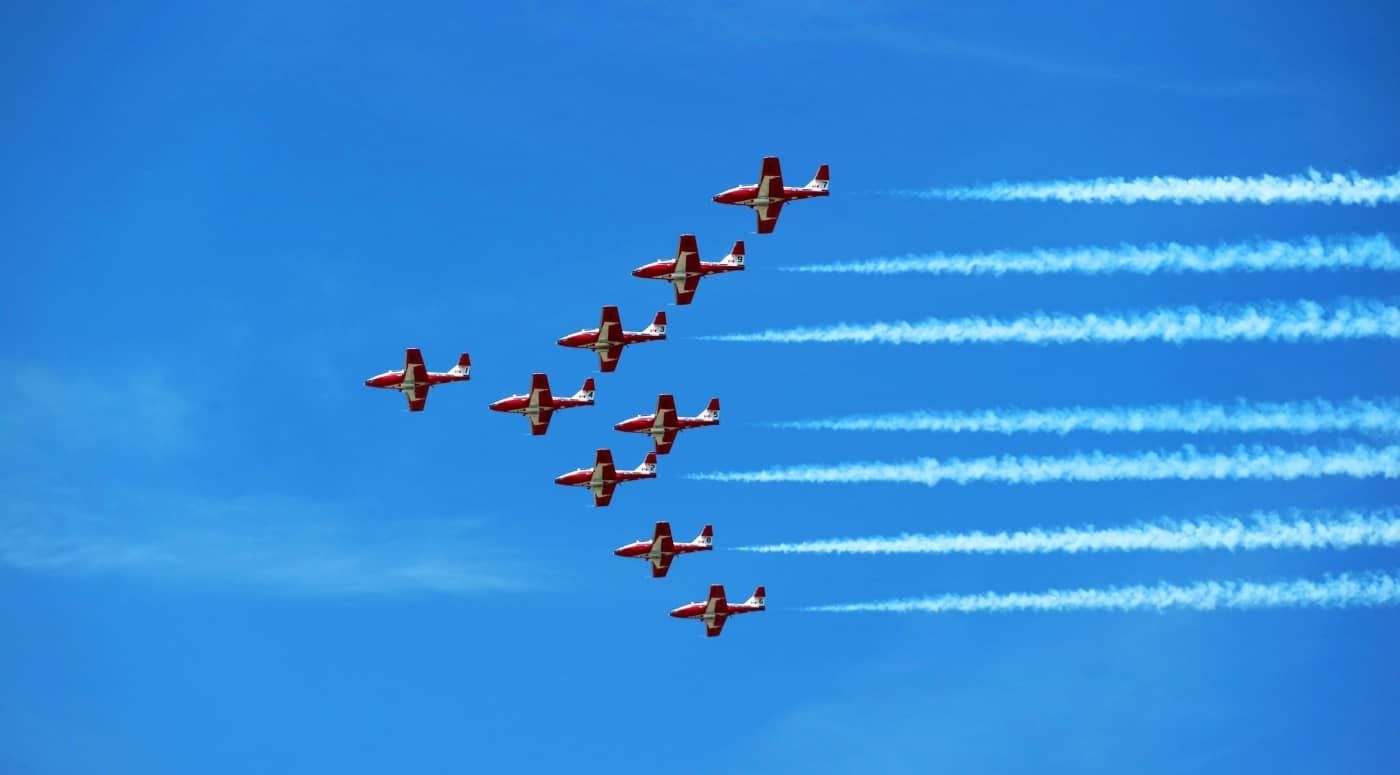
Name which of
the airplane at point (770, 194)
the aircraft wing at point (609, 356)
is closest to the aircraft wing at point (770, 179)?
the airplane at point (770, 194)

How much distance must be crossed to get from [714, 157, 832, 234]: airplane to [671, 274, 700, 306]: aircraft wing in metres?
3.76

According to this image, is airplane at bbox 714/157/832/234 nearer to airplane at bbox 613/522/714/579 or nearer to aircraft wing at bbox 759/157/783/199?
aircraft wing at bbox 759/157/783/199

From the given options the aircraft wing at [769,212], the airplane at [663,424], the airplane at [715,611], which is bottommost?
the airplane at [715,611]

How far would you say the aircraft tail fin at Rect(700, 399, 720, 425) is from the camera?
110 metres

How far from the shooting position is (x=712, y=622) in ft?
367

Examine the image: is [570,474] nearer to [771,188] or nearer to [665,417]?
[665,417]

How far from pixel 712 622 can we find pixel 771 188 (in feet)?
69.6

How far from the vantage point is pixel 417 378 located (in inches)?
4257

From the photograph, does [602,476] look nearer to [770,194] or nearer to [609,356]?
[609,356]

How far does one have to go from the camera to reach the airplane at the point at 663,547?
111 meters

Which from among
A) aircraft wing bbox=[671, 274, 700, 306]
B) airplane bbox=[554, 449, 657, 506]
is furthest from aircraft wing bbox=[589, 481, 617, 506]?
aircraft wing bbox=[671, 274, 700, 306]

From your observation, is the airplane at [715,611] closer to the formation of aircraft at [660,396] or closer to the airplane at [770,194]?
the formation of aircraft at [660,396]

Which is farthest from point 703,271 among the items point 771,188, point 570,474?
point 570,474

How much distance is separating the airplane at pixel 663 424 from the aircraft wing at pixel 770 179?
1106 cm
